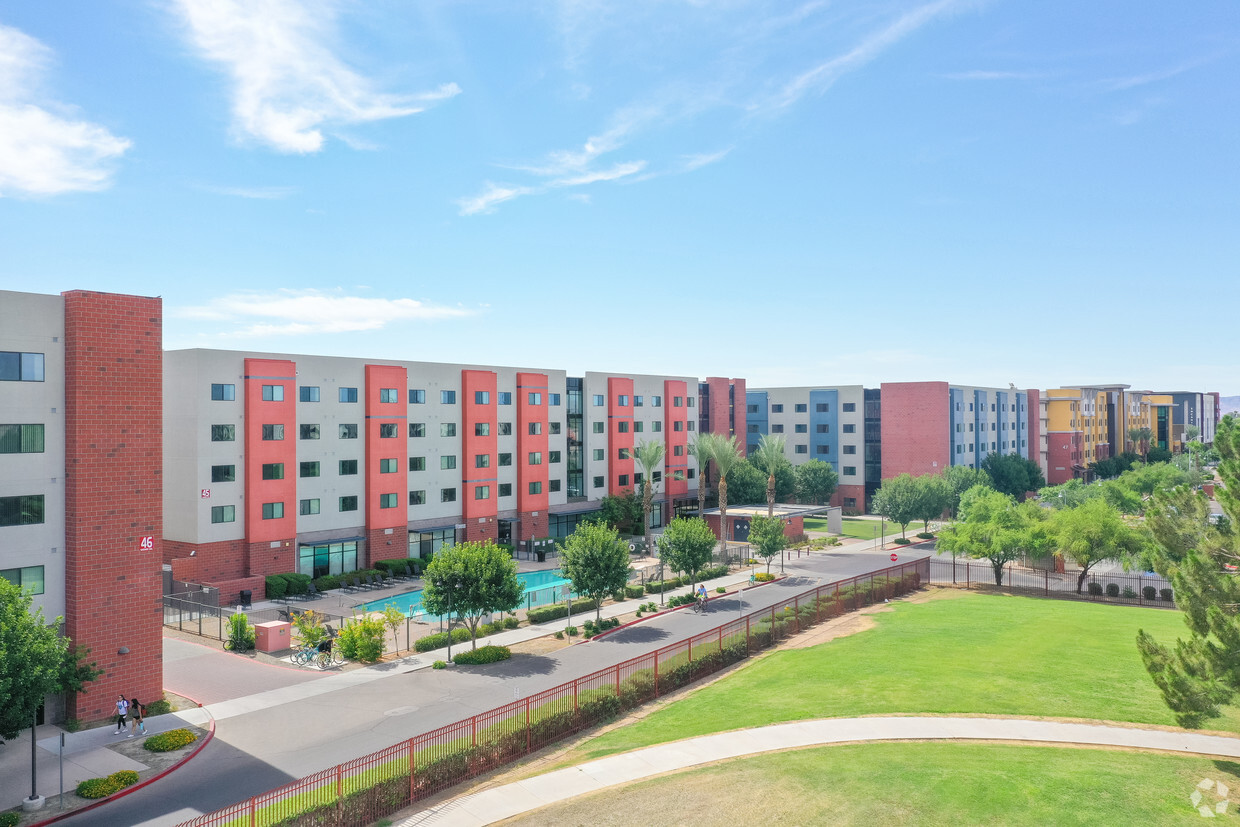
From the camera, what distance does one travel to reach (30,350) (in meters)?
26.0

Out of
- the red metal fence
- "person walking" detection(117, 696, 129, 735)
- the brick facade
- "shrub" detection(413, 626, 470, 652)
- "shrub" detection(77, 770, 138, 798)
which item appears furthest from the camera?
"shrub" detection(413, 626, 470, 652)

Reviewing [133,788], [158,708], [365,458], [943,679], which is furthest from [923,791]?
[365,458]

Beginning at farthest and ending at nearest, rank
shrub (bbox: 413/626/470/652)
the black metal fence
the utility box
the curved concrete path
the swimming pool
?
the black metal fence
the swimming pool
shrub (bbox: 413/626/470/652)
the utility box
the curved concrete path

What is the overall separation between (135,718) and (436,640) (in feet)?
42.3

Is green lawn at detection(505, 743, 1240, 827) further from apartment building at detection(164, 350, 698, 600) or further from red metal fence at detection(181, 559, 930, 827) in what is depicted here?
apartment building at detection(164, 350, 698, 600)

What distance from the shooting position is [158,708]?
26844 mm

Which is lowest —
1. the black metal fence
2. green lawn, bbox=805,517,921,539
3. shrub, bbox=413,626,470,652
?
green lawn, bbox=805,517,921,539

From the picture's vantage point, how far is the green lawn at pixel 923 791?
17031 millimetres

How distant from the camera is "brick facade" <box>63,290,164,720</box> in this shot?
85.9ft

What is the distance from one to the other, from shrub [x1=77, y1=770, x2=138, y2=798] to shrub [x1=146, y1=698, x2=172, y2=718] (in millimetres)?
5553

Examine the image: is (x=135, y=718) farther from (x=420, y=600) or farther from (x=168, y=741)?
(x=420, y=600)

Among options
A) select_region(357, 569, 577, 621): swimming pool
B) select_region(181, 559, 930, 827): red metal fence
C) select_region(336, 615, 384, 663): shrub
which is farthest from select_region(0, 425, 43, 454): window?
select_region(357, 569, 577, 621): swimming pool

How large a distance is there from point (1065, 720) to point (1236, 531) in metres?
8.22

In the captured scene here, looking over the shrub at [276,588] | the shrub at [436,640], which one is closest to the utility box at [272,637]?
the shrub at [436,640]
